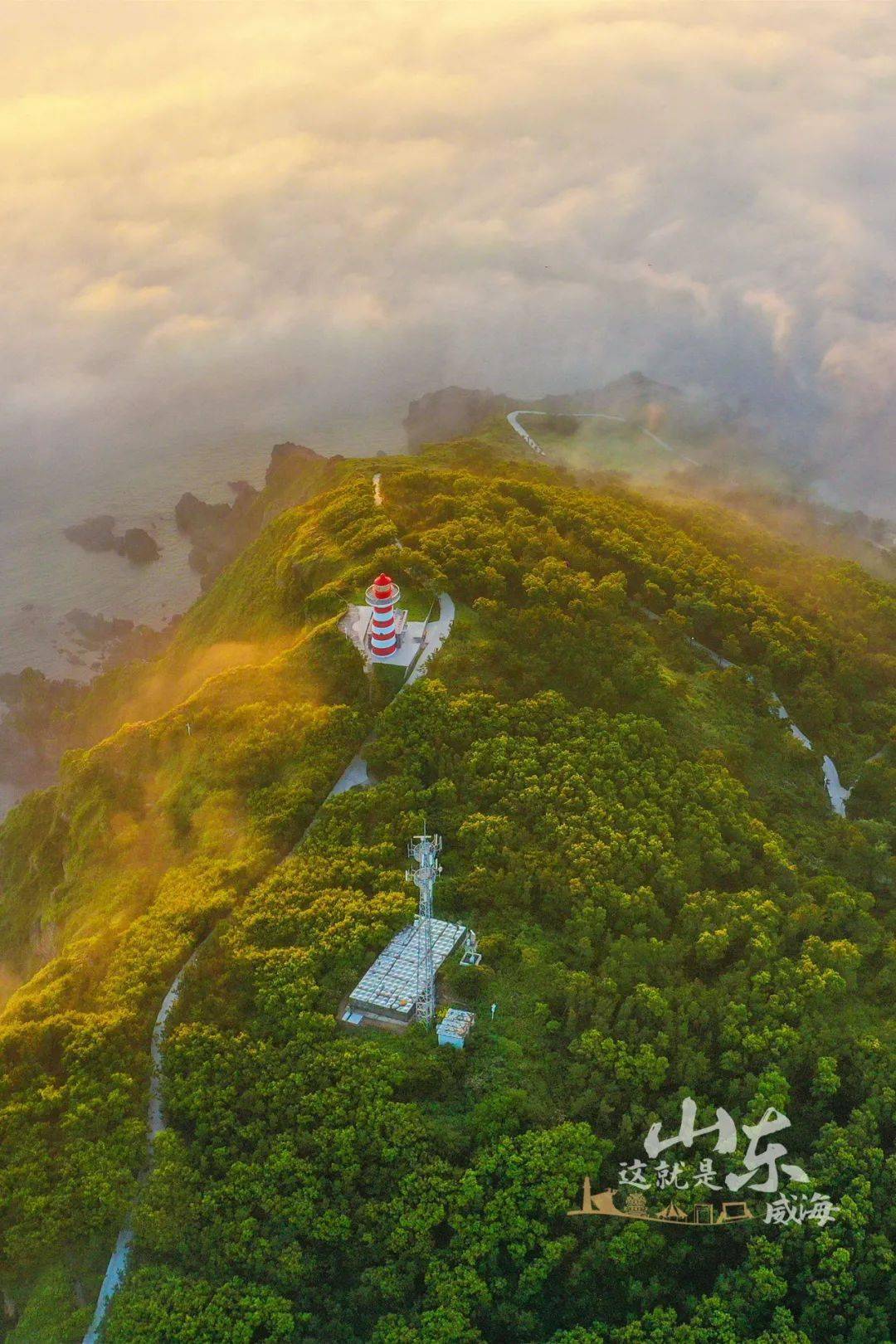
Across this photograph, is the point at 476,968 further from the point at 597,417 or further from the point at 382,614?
the point at 597,417

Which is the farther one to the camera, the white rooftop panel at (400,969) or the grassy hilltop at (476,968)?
the white rooftop panel at (400,969)

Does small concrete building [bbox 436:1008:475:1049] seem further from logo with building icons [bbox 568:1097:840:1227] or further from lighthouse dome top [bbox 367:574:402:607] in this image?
lighthouse dome top [bbox 367:574:402:607]

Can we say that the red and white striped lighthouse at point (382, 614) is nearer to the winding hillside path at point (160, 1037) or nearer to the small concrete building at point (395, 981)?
the winding hillside path at point (160, 1037)

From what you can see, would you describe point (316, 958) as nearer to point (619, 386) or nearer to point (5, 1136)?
point (5, 1136)

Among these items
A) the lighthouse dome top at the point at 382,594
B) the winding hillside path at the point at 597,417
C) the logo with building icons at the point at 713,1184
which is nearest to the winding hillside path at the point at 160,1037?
the lighthouse dome top at the point at 382,594

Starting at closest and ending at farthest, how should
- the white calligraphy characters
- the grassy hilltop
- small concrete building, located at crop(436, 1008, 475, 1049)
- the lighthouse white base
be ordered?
the grassy hilltop
the white calligraphy characters
small concrete building, located at crop(436, 1008, 475, 1049)
the lighthouse white base

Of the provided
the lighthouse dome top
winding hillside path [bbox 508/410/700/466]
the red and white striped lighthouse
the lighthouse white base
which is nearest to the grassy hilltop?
the lighthouse white base
